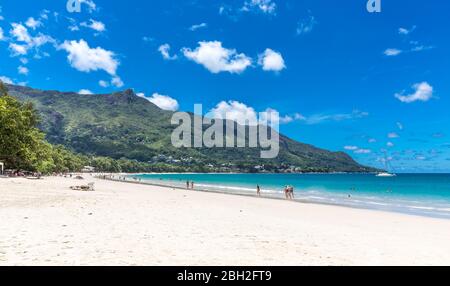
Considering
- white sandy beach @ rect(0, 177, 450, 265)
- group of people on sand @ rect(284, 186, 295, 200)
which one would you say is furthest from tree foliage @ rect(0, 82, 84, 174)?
white sandy beach @ rect(0, 177, 450, 265)

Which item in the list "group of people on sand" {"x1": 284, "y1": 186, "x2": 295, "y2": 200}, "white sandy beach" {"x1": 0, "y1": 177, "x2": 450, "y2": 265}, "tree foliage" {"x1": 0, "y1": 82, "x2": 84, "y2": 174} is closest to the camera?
"white sandy beach" {"x1": 0, "y1": 177, "x2": 450, "y2": 265}

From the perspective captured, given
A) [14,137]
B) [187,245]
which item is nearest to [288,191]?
[187,245]

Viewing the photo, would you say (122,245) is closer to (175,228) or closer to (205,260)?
(205,260)

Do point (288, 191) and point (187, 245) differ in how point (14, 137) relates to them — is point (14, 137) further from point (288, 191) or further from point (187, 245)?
point (187, 245)

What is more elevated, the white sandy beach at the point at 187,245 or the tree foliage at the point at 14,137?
the tree foliage at the point at 14,137

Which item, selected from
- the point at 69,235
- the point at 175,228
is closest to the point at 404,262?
the point at 175,228

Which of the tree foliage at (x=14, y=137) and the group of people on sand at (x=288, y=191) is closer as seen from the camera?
the group of people on sand at (x=288, y=191)

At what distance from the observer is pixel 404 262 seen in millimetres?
10523

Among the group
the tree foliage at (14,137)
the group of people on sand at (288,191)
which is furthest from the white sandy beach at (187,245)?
the tree foliage at (14,137)

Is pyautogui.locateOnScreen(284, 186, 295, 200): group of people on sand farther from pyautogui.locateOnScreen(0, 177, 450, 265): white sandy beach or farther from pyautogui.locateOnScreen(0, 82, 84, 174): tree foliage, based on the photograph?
pyautogui.locateOnScreen(0, 82, 84, 174): tree foliage

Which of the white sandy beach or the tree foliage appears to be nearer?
the white sandy beach

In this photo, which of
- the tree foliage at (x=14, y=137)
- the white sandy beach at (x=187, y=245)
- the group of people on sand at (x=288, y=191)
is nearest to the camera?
the white sandy beach at (x=187, y=245)

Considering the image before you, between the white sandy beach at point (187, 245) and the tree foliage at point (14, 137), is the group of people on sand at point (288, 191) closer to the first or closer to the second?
the white sandy beach at point (187, 245)
